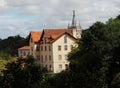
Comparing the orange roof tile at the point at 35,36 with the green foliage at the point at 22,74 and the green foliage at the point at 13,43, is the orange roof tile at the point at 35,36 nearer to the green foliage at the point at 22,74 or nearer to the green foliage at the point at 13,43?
the green foliage at the point at 13,43

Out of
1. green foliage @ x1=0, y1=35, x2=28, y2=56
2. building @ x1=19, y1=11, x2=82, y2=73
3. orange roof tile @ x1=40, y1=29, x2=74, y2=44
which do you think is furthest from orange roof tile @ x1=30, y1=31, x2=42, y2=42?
green foliage @ x1=0, y1=35, x2=28, y2=56

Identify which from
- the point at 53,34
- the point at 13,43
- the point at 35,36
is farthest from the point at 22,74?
the point at 13,43

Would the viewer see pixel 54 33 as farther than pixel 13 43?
No

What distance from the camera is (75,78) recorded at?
39.7m

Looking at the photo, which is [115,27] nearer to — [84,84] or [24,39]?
[84,84]

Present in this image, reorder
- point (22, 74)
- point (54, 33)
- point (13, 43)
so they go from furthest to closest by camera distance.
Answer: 1. point (13, 43)
2. point (54, 33)
3. point (22, 74)

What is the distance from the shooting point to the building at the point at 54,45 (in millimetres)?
93312

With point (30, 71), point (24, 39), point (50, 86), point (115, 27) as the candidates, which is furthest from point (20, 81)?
point (24, 39)

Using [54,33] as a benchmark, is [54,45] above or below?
below

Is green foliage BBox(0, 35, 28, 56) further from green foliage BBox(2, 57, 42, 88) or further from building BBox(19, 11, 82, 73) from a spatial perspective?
green foliage BBox(2, 57, 42, 88)

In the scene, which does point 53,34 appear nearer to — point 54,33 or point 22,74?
point 54,33

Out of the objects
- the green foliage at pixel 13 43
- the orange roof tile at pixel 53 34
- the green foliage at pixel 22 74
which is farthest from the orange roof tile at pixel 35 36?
the green foliage at pixel 22 74

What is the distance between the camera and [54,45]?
9419 cm

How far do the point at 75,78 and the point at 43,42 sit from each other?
56401 millimetres
